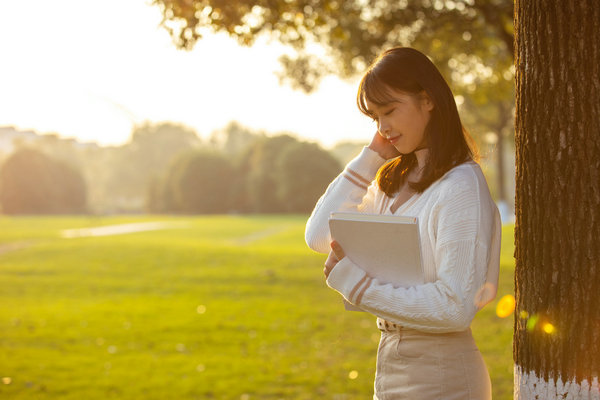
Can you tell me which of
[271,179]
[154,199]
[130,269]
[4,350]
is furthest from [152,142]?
[4,350]

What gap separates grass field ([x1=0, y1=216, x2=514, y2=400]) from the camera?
7484 mm

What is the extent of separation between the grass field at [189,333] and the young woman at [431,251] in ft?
16.2

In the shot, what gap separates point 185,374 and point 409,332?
6090 millimetres

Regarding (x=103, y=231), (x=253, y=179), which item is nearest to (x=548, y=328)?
(x=103, y=231)

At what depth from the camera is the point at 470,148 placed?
2443 mm

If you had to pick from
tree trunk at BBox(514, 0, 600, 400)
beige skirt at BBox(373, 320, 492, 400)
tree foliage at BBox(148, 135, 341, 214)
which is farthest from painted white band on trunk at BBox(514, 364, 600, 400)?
tree foliage at BBox(148, 135, 341, 214)

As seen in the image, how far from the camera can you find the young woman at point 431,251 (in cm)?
215

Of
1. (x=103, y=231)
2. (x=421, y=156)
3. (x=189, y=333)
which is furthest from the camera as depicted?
(x=103, y=231)

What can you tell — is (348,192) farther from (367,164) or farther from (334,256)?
(334,256)

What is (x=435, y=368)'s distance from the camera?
7.60ft

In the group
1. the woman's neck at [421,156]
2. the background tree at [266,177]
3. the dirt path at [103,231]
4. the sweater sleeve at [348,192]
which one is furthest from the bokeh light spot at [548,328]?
the background tree at [266,177]

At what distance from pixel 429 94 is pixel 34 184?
2415 inches

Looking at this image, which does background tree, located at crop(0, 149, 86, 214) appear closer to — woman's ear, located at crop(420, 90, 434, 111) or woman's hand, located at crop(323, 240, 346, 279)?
woman's hand, located at crop(323, 240, 346, 279)

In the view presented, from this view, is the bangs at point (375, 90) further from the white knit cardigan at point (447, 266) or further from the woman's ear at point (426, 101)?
the white knit cardigan at point (447, 266)
